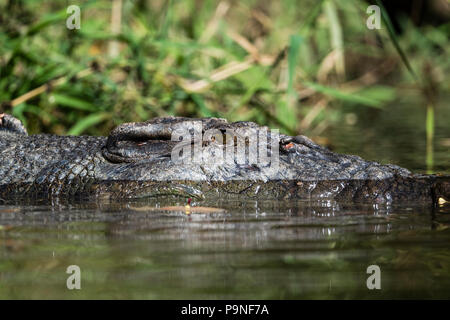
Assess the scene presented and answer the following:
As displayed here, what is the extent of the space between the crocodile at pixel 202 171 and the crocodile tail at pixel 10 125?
46 centimetres

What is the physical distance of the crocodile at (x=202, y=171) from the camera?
3.84 meters

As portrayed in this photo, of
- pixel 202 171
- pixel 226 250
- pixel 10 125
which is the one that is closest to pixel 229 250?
pixel 226 250

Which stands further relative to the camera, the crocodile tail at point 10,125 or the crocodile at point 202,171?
the crocodile tail at point 10,125

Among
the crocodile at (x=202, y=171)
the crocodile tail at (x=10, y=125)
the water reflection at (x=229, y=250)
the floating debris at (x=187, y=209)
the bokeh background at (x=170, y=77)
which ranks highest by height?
the bokeh background at (x=170, y=77)

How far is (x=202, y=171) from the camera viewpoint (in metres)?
3.97

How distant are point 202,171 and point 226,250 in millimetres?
1269

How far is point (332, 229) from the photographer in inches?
123

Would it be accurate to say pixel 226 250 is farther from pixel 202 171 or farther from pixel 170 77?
pixel 170 77

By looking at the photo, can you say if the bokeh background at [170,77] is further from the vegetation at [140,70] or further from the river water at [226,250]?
the river water at [226,250]

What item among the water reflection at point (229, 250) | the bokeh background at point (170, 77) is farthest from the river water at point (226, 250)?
the bokeh background at point (170, 77)

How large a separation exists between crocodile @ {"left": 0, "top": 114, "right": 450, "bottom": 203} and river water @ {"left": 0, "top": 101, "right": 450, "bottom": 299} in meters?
0.13

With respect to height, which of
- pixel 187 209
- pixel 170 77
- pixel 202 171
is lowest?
pixel 187 209
